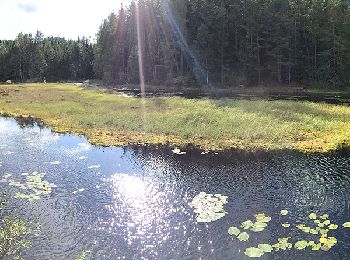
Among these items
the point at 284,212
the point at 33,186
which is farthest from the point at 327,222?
the point at 33,186

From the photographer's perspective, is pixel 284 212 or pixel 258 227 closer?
pixel 258 227

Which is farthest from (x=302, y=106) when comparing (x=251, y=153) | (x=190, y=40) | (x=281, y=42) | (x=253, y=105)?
(x=190, y=40)

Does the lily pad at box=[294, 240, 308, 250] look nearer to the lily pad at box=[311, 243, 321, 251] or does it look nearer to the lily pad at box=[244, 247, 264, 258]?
the lily pad at box=[311, 243, 321, 251]

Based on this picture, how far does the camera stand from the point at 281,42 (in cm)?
8888

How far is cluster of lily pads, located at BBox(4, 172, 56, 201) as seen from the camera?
22.9 meters

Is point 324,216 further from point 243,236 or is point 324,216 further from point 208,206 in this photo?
point 208,206

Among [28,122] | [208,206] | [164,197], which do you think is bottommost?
[208,206]

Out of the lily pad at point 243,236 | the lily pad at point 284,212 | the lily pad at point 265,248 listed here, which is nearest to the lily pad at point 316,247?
the lily pad at point 265,248

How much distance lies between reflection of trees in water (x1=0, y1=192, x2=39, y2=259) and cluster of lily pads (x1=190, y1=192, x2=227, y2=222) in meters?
8.38

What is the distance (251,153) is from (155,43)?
7748 cm

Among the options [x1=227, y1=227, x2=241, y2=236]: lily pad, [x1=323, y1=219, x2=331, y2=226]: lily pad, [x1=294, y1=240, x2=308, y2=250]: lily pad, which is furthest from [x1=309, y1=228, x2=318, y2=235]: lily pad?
[x1=227, y1=227, x2=241, y2=236]: lily pad

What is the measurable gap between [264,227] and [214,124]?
2365 centimetres

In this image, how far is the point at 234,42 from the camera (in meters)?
98.4

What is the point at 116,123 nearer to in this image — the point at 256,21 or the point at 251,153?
the point at 251,153
